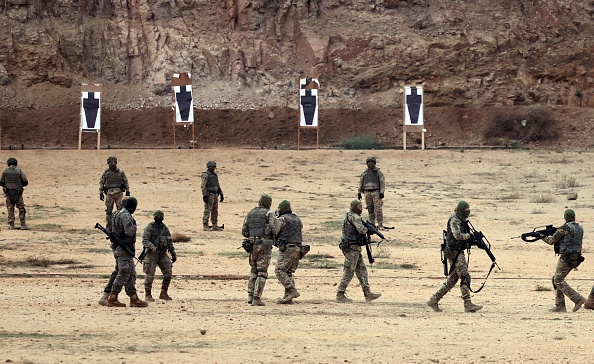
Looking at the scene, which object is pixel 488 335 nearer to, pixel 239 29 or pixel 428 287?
pixel 428 287

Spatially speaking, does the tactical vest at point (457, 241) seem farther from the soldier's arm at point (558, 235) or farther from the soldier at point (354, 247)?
the soldier at point (354, 247)

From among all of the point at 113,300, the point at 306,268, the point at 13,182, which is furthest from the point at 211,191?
the point at 113,300

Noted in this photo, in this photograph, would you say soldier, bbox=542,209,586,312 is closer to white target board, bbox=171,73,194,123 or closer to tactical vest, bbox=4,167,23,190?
tactical vest, bbox=4,167,23,190

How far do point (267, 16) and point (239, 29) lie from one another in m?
1.54

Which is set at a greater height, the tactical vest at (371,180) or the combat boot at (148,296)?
the tactical vest at (371,180)

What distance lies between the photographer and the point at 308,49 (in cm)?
5797

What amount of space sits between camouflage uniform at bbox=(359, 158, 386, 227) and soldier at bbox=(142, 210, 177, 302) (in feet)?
34.7

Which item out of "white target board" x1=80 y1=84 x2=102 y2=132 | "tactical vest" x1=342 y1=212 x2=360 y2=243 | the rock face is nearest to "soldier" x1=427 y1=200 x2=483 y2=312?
"tactical vest" x1=342 y1=212 x2=360 y2=243

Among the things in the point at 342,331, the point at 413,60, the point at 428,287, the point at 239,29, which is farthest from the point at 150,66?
the point at 342,331

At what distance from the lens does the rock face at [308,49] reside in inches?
2228

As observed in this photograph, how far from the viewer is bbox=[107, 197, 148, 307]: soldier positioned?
55.6 ft

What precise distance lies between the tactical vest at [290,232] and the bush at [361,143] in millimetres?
32312

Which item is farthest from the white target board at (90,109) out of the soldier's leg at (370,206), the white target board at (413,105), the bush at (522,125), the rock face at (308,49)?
the soldier's leg at (370,206)

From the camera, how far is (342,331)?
15.3 m
